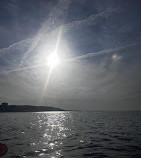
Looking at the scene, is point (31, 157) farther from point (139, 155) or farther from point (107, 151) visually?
point (139, 155)

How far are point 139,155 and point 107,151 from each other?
3504mm

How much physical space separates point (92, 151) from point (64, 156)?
3.83 metres

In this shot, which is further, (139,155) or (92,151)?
(92,151)

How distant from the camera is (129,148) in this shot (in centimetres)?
2084

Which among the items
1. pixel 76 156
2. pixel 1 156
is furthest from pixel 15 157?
pixel 76 156

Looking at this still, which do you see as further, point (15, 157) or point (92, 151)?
point (92, 151)

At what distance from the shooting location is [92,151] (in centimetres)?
1977

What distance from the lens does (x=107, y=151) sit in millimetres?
19703

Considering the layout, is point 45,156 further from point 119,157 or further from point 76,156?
point 119,157

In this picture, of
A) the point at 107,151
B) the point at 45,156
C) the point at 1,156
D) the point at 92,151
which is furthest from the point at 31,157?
the point at 107,151

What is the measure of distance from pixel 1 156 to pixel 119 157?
1178cm

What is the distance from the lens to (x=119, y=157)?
56.2 ft

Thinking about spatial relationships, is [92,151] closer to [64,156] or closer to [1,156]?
[64,156]

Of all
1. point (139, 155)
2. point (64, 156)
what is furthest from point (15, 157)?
point (139, 155)
